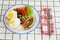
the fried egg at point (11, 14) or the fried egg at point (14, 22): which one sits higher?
the fried egg at point (11, 14)

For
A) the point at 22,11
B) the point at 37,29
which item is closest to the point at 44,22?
the point at 37,29

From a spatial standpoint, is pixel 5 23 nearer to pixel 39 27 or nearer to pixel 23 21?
pixel 23 21

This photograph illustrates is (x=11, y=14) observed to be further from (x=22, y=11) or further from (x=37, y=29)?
(x=37, y=29)

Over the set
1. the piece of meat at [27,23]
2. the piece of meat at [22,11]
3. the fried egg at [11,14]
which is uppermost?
the piece of meat at [22,11]

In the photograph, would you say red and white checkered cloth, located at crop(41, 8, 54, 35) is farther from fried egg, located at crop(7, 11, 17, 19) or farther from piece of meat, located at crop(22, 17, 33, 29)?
fried egg, located at crop(7, 11, 17, 19)

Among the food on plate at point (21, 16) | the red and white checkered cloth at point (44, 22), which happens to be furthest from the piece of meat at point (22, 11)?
the red and white checkered cloth at point (44, 22)

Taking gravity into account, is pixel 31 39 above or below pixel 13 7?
below

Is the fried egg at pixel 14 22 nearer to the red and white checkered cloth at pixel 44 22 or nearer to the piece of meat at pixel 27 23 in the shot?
the piece of meat at pixel 27 23

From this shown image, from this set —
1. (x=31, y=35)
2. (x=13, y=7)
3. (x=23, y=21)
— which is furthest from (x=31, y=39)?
(x=13, y=7)
